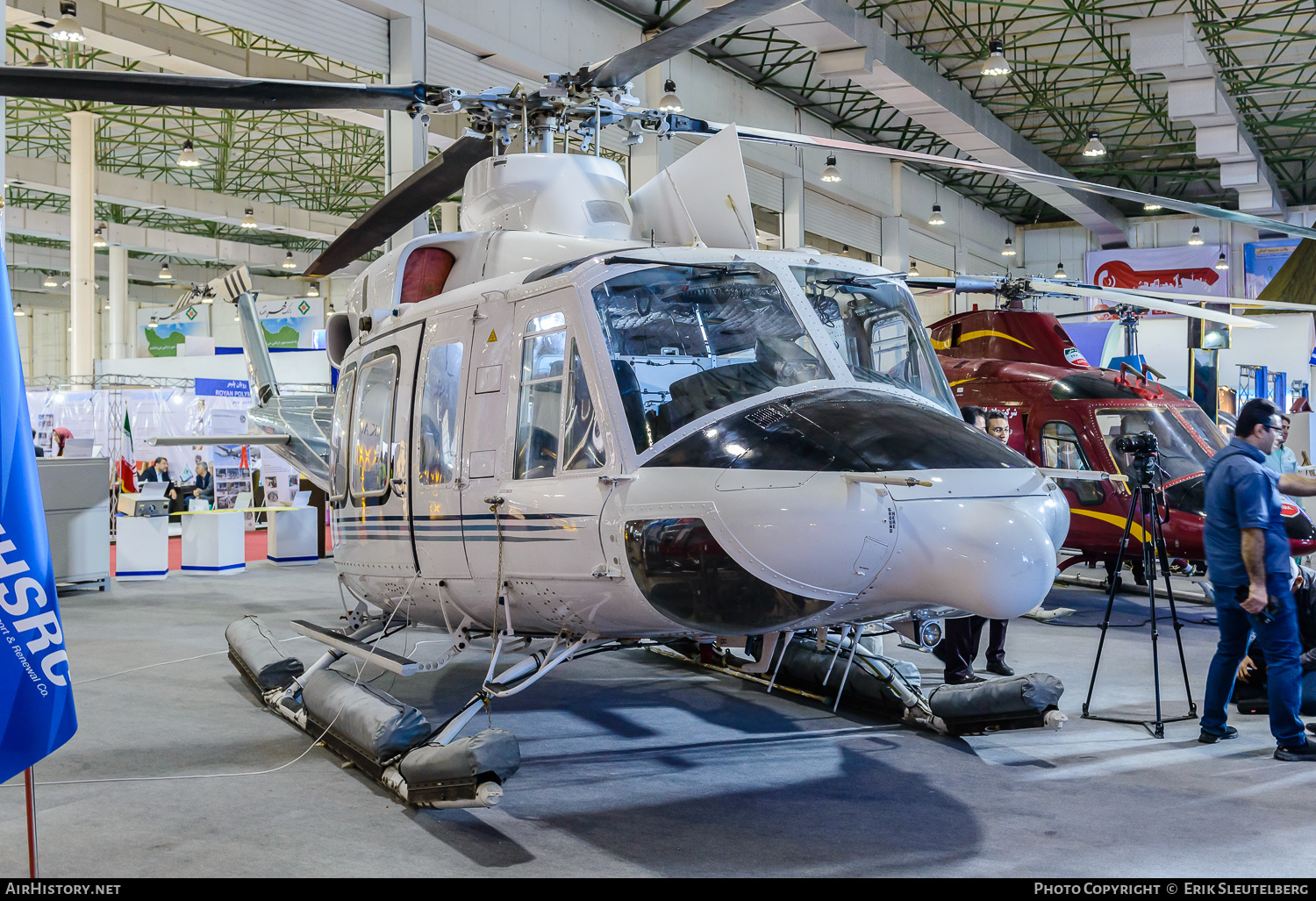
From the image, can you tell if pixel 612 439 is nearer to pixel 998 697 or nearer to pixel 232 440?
pixel 998 697

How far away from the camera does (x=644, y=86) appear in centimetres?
1538

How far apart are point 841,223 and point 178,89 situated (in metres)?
19.3

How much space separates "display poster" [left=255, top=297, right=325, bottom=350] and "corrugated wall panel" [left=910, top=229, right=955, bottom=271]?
595 inches

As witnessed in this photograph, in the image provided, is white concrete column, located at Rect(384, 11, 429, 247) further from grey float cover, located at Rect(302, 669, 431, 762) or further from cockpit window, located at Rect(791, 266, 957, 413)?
cockpit window, located at Rect(791, 266, 957, 413)

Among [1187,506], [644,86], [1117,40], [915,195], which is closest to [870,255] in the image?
[915,195]

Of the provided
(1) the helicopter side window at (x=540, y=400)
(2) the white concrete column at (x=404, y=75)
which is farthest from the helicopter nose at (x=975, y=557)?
(2) the white concrete column at (x=404, y=75)

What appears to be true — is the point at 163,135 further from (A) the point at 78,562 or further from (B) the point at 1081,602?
(B) the point at 1081,602

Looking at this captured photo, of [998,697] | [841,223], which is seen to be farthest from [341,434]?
[841,223]

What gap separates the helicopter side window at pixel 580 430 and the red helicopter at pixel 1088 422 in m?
4.94

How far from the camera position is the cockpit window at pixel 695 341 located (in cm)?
409

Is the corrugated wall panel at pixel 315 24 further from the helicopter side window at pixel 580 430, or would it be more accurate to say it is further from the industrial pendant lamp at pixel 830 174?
the industrial pendant lamp at pixel 830 174

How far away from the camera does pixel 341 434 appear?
6.14 metres

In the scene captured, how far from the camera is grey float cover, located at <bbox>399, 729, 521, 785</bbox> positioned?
3.89 metres

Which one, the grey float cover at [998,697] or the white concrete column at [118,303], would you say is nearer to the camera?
the grey float cover at [998,697]
